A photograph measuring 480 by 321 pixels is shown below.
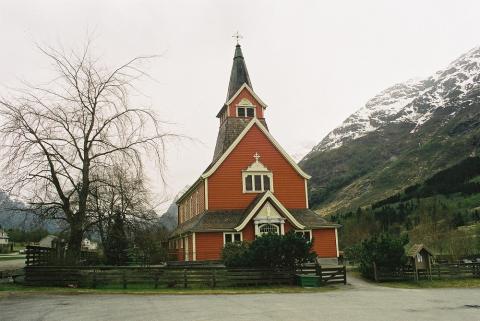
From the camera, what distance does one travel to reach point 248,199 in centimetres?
3741

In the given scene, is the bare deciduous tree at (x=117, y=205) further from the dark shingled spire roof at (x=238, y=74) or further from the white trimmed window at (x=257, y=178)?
the dark shingled spire roof at (x=238, y=74)

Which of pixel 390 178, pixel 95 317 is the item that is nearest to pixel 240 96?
pixel 95 317

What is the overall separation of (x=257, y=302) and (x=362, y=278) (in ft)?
52.6

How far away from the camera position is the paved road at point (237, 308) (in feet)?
47.8

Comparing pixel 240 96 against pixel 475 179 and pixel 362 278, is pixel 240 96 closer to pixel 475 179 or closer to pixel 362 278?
pixel 362 278

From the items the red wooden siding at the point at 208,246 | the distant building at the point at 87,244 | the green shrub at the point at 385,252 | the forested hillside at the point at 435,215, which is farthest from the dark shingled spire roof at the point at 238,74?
the forested hillside at the point at 435,215

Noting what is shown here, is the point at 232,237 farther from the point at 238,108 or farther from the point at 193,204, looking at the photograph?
the point at 238,108

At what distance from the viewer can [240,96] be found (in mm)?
42875

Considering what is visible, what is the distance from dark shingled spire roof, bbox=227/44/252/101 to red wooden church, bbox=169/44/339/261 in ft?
10.5

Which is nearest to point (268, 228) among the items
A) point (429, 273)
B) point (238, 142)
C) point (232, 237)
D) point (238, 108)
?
point (232, 237)

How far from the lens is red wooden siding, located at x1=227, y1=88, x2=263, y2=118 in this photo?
140 feet

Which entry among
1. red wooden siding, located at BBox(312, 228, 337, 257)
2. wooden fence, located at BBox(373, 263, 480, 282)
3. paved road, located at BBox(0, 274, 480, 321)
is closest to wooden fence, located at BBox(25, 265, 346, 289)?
paved road, located at BBox(0, 274, 480, 321)

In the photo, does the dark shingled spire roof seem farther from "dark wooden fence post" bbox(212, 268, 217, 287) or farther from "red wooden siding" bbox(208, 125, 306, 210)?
"dark wooden fence post" bbox(212, 268, 217, 287)

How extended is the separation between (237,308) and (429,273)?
65.5ft
